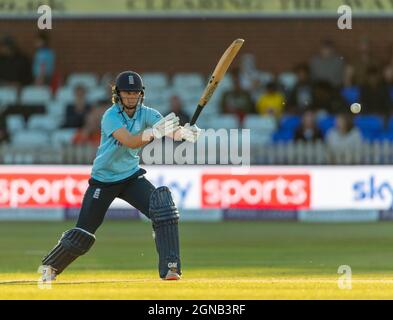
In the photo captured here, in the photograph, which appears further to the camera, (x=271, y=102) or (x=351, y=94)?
(x=271, y=102)

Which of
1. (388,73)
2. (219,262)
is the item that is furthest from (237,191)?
(219,262)

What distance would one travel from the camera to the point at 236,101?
22906 mm

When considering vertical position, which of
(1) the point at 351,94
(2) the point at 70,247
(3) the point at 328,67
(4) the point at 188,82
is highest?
(3) the point at 328,67

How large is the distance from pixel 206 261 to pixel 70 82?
10683 mm

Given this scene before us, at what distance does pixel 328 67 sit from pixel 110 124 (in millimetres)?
12024

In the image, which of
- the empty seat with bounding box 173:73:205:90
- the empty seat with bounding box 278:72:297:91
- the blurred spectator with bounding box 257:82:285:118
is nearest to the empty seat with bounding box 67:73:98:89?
the empty seat with bounding box 173:73:205:90

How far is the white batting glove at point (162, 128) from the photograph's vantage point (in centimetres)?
1129

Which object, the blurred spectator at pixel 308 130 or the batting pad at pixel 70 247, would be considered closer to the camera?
the batting pad at pixel 70 247

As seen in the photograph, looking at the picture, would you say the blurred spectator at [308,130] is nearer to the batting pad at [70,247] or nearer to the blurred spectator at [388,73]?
the blurred spectator at [388,73]

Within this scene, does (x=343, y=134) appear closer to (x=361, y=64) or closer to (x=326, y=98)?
(x=326, y=98)

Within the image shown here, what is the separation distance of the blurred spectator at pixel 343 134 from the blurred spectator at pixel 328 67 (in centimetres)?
119

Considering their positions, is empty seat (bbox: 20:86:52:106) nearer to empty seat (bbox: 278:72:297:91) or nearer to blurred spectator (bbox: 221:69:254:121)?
blurred spectator (bbox: 221:69:254:121)

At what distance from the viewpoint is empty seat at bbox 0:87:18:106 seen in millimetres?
23827

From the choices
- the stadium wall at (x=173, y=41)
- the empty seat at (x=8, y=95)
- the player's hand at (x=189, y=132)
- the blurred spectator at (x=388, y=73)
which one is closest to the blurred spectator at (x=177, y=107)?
the empty seat at (x=8, y=95)
